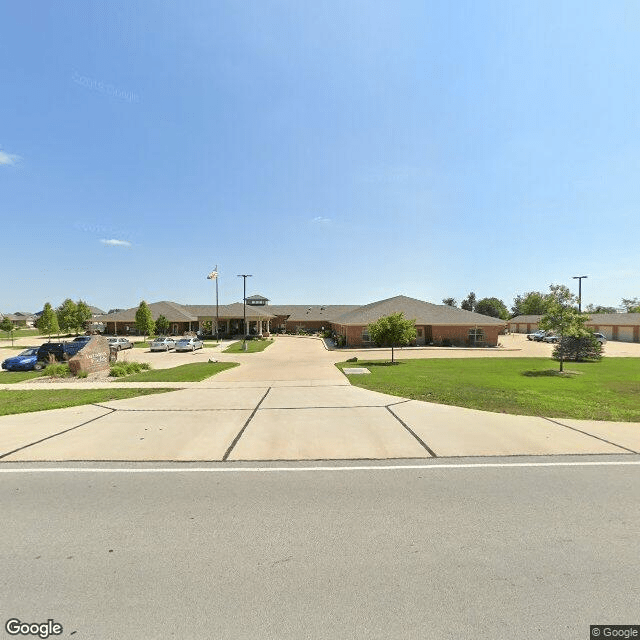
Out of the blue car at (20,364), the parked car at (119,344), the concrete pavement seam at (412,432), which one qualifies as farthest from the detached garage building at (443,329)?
the concrete pavement seam at (412,432)

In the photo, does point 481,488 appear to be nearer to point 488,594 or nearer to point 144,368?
point 488,594

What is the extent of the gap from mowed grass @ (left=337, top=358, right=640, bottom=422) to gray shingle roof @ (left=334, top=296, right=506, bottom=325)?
19822 millimetres

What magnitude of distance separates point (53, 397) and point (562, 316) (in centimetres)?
2464

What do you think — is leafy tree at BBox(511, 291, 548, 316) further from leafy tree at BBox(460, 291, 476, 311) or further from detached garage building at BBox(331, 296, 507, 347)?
detached garage building at BBox(331, 296, 507, 347)

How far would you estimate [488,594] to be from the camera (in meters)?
3.10

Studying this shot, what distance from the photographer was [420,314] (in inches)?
1590

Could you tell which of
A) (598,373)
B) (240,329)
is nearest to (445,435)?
(598,373)

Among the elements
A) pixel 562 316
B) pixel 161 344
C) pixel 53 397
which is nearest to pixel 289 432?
pixel 53 397

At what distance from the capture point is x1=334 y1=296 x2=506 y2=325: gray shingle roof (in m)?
38.9

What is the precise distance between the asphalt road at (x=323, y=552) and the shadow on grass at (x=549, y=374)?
43.2 feet

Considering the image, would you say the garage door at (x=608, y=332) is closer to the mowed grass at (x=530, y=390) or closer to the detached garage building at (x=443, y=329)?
the detached garage building at (x=443, y=329)

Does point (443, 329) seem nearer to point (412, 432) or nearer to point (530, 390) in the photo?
point (530, 390)

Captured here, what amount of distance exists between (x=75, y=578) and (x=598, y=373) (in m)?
23.1

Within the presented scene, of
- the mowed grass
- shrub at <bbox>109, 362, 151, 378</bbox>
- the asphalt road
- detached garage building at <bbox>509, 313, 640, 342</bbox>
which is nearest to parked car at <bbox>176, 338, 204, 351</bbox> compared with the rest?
shrub at <bbox>109, 362, 151, 378</bbox>
